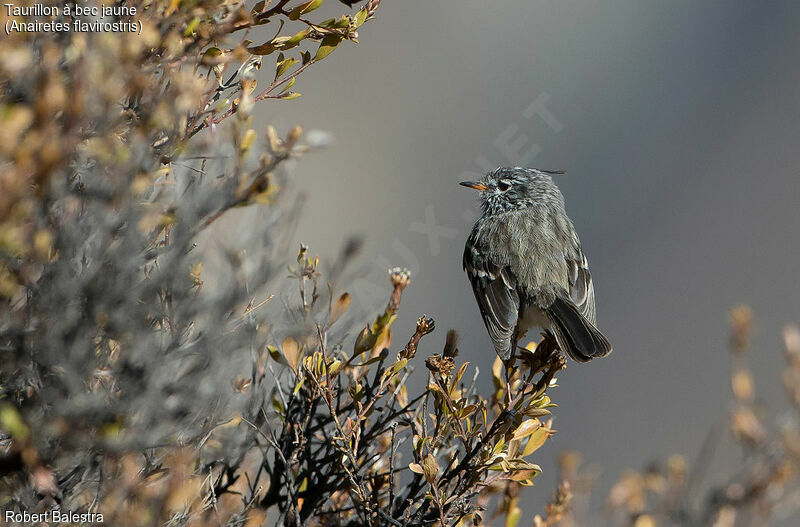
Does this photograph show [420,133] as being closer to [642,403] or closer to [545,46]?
[545,46]

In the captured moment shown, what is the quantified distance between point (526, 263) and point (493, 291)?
0.25 metres

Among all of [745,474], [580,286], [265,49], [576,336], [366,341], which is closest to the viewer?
[265,49]

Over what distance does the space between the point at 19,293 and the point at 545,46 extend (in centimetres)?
1451

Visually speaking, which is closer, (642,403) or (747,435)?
(747,435)

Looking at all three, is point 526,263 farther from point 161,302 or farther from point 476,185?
point 161,302

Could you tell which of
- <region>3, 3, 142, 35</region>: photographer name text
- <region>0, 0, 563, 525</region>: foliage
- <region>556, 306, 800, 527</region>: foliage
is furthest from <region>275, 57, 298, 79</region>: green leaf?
<region>556, 306, 800, 527</region>: foliage

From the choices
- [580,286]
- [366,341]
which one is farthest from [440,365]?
[580,286]

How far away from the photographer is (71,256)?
170cm

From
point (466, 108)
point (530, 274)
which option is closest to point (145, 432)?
point (530, 274)

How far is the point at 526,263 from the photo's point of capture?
4066mm

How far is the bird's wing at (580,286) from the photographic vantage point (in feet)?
13.4

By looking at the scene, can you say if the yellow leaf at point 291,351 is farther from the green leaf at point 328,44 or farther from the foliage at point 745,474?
the foliage at point 745,474

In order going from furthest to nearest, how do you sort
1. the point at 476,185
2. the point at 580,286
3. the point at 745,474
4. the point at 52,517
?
the point at 476,185 < the point at 580,286 < the point at 745,474 < the point at 52,517

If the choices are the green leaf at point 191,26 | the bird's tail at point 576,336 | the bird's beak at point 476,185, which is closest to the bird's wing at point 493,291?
the bird's tail at point 576,336
